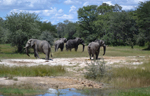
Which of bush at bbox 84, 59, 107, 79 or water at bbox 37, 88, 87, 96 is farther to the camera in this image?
bush at bbox 84, 59, 107, 79

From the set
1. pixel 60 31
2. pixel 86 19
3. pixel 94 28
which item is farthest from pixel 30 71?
pixel 60 31

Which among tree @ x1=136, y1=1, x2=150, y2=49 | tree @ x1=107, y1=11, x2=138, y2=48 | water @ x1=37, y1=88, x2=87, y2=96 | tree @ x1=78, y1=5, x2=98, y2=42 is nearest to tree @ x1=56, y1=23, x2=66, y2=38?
tree @ x1=78, y1=5, x2=98, y2=42

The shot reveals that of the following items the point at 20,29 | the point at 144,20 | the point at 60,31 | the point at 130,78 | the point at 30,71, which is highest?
the point at 60,31

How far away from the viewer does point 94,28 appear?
65.7 metres

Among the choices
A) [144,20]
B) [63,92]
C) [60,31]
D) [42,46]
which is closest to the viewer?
[63,92]

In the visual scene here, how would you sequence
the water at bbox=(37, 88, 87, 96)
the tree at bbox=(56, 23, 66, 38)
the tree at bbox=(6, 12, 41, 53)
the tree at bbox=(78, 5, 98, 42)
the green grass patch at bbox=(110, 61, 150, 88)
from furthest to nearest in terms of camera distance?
the tree at bbox=(56, 23, 66, 38), the tree at bbox=(78, 5, 98, 42), the tree at bbox=(6, 12, 41, 53), the green grass patch at bbox=(110, 61, 150, 88), the water at bbox=(37, 88, 87, 96)

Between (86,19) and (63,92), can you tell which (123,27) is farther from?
(63,92)

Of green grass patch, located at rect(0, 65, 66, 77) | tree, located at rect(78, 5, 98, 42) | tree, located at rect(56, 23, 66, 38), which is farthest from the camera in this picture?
tree, located at rect(56, 23, 66, 38)

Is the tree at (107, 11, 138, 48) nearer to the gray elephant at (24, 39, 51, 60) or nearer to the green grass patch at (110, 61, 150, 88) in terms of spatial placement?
the gray elephant at (24, 39, 51, 60)

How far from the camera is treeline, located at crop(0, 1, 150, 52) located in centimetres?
3177

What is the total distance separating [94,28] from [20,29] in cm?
3725

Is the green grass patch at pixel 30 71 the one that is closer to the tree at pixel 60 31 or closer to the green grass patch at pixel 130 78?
the green grass patch at pixel 130 78

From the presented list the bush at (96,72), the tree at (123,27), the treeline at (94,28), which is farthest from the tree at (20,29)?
the tree at (123,27)

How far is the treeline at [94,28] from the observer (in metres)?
31.8
